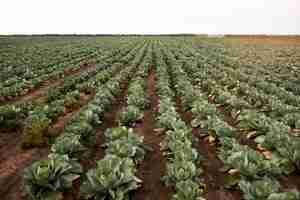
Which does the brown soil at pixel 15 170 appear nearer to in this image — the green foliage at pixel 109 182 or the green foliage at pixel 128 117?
the green foliage at pixel 109 182

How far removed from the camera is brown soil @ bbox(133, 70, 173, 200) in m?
4.81

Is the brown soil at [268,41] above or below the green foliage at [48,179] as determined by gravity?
above

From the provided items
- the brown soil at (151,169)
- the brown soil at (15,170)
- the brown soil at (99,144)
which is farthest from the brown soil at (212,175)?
the brown soil at (15,170)

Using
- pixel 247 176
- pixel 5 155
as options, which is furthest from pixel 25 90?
pixel 247 176

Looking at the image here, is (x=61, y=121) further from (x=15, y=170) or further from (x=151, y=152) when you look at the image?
(x=151, y=152)

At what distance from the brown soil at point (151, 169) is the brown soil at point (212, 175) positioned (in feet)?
2.63

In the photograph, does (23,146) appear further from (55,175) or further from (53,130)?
(55,175)

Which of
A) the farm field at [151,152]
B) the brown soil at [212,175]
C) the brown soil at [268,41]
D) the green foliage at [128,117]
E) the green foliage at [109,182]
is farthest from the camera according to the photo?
the brown soil at [268,41]

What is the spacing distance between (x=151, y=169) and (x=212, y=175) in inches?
51.5

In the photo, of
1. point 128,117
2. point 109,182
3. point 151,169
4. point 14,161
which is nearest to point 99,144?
point 128,117

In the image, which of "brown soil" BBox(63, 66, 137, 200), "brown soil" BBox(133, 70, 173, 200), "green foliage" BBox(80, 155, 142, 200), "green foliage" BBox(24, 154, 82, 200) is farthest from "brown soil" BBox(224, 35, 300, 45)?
"green foliage" BBox(24, 154, 82, 200)

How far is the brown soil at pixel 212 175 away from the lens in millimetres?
4710

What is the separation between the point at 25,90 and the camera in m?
12.6

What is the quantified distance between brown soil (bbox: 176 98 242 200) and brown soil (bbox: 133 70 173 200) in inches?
31.6
